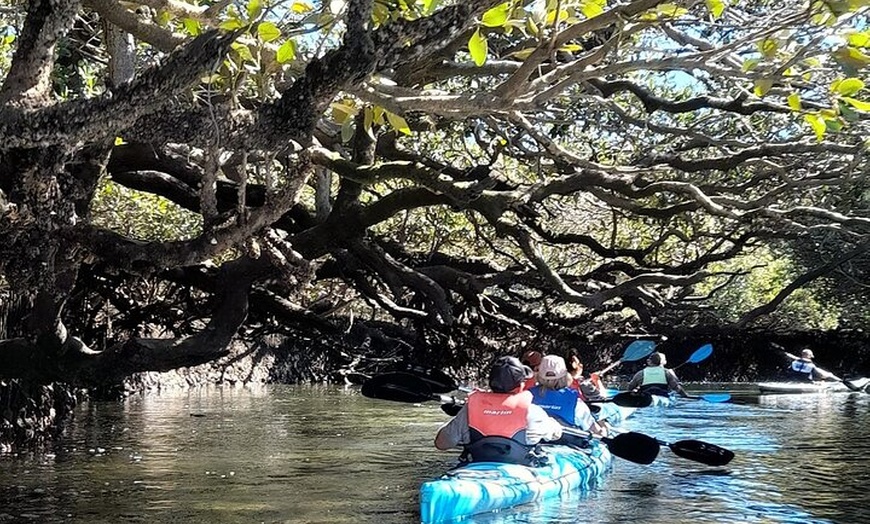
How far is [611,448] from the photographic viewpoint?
8961mm

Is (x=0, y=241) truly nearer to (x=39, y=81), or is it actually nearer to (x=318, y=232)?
(x=39, y=81)

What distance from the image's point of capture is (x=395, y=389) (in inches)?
382

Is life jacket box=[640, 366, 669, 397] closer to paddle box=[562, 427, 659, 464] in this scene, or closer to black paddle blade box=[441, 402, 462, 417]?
black paddle blade box=[441, 402, 462, 417]

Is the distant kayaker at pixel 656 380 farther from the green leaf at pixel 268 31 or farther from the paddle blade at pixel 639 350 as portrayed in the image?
the green leaf at pixel 268 31

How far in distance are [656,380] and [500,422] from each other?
771cm

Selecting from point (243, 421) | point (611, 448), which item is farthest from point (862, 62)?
point (243, 421)

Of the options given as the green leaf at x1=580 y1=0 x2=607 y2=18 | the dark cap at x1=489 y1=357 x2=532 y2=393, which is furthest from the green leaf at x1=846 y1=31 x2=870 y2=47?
the dark cap at x1=489 y1=357 x2=532 y2=393

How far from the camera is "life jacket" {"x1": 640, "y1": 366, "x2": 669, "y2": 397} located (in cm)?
1476

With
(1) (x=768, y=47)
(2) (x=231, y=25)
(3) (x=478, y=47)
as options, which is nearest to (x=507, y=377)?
(1) (x=768, y=47)

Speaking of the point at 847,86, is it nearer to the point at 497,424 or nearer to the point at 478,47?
the point at 478,47

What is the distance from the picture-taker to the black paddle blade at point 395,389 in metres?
9.67

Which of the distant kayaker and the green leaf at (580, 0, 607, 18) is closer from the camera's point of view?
the green leaf at (580, 0, 607, 18)

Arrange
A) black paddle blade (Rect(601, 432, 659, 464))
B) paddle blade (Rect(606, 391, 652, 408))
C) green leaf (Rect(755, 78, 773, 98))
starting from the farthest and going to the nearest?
paddle blade (Rect(606, 391, 652, 408))
black paddle blade (Rect(601, 432, 659, 464))
green leaf (Rect(755, 78, 773, 98))

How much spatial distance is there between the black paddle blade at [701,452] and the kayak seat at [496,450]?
1.90 metres
